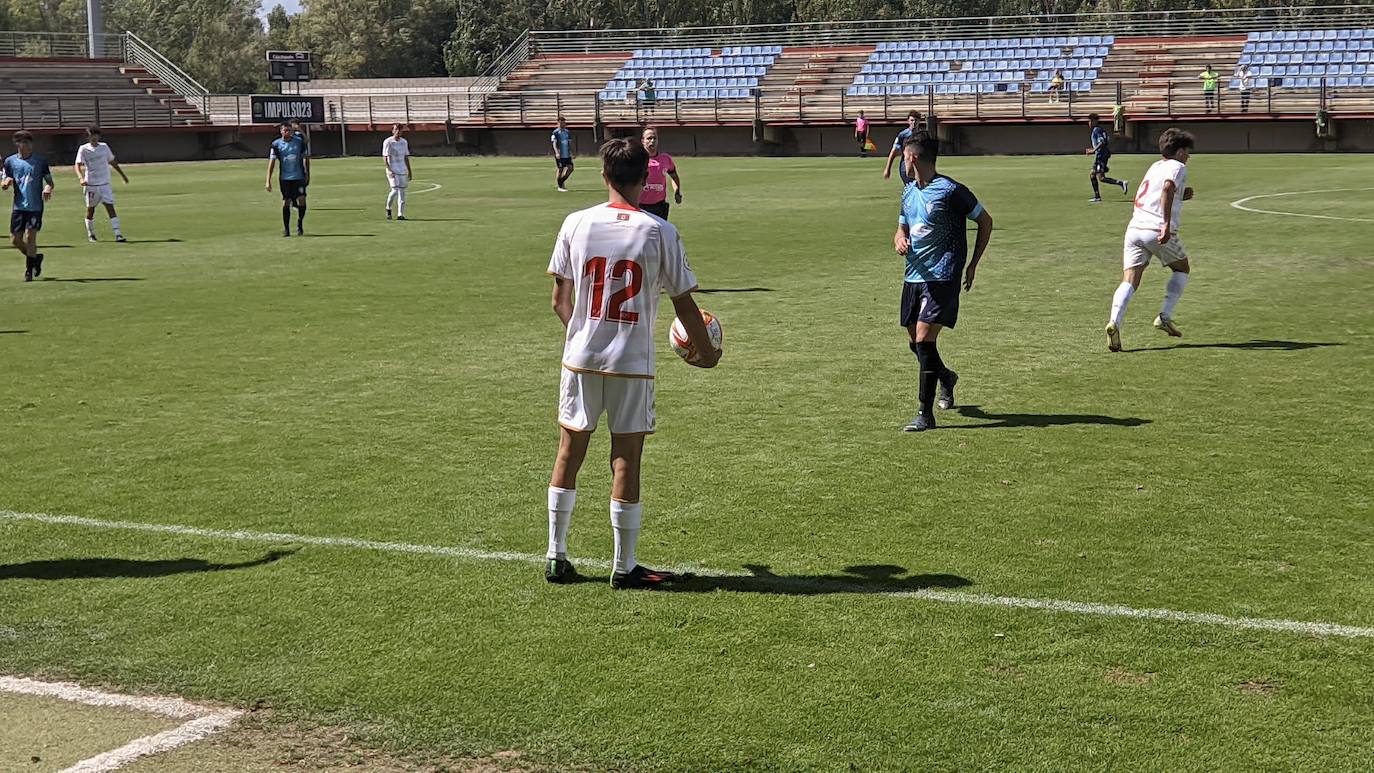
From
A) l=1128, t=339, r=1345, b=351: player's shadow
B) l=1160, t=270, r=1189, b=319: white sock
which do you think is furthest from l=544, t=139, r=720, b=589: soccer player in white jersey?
l=1160, t=270, r=1189, b=319: white sock

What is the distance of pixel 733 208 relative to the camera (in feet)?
107

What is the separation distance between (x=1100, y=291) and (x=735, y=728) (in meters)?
13.8

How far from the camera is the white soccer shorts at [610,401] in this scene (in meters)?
7.22

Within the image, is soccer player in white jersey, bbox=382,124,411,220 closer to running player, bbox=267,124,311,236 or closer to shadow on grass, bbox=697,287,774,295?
running player, bbox=267,124,311,236

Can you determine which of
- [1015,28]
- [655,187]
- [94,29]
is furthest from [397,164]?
[1015,28]

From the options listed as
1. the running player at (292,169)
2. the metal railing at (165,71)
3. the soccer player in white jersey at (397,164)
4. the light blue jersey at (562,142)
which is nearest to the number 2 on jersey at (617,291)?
the running player at (292,169)

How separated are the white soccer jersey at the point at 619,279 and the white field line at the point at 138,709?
2287 mm

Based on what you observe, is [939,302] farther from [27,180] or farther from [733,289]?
[27,180]

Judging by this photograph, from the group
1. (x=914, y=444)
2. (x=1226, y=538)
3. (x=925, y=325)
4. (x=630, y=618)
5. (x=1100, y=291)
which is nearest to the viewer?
(x=630, y=618)

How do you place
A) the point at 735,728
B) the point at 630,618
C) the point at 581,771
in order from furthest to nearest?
1. the point at 630,618
2. the point at 735,728
3. the point at 581,771

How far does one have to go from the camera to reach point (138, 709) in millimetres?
5887

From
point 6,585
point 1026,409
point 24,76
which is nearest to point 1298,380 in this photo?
point 1026,409

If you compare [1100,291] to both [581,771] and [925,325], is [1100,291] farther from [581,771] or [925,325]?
[581,771]

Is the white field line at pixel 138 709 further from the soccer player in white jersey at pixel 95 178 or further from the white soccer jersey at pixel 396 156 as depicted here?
the white soccer jersey at pixel 396 156
